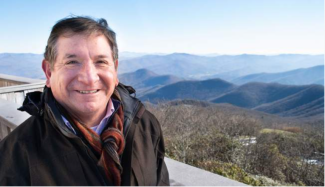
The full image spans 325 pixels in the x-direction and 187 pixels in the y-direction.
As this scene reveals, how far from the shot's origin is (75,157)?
1121mm

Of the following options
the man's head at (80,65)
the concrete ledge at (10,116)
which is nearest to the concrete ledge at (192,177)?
the man's head at (80,65)

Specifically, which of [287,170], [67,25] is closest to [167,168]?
[67,25]

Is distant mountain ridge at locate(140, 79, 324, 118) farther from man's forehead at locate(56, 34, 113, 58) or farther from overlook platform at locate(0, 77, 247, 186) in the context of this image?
man's forehead at locate(56, 34, 113, 58)

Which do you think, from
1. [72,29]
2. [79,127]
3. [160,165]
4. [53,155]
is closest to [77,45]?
[72,29]

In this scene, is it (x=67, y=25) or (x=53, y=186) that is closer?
(x=53, y=186)

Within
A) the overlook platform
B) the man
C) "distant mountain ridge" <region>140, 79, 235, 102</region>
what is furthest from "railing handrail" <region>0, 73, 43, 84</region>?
"distant mountain ridge" <region>140, 79, 235, 102</region>

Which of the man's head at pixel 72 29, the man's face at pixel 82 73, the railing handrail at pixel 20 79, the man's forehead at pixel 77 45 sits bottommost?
the railing handrail at pixel 20 79

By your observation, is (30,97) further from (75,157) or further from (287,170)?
(287,170)

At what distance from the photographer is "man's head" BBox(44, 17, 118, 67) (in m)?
1.21

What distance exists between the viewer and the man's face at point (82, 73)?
1.20m

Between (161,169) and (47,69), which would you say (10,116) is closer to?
(47,69)

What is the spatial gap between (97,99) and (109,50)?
219 mm

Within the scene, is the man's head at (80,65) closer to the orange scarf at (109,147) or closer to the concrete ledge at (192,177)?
the orange scarf at (109,147)

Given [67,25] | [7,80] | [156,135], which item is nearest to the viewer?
[67,25]
